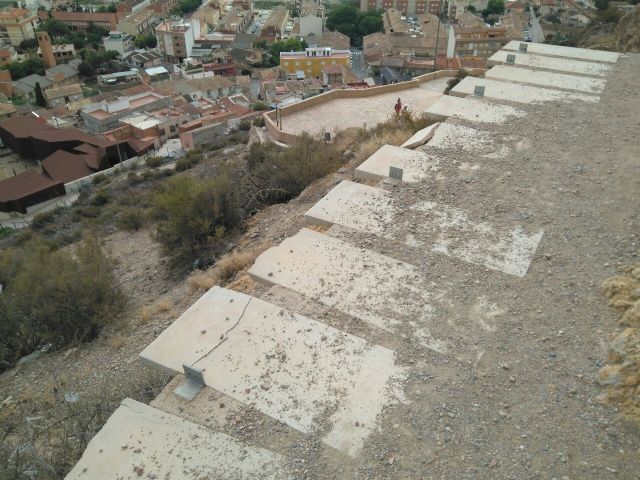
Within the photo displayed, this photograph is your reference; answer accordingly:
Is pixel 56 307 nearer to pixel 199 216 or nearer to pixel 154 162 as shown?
pixel 199 216

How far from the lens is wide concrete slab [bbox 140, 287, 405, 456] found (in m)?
3.40

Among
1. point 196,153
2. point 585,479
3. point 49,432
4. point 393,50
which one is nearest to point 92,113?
point 196,153

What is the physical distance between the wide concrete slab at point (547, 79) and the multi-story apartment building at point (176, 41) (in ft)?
151

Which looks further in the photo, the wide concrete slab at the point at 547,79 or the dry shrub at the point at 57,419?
the wide concrete slab at the point at 547,79

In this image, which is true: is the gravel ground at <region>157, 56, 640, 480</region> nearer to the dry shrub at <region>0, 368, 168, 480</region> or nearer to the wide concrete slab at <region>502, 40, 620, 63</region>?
the dry shrub at <region>0, 368, 168, 480</region>

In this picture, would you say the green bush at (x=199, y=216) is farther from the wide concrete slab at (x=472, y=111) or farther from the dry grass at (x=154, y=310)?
the wide concrete slab at (x=472, y=111)

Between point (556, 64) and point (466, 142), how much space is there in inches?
181

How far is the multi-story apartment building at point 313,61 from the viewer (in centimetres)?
3947

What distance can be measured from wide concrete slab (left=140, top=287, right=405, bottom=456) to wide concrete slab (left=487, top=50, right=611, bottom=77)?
823cm

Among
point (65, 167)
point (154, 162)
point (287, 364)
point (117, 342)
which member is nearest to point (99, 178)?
point (65, 167)

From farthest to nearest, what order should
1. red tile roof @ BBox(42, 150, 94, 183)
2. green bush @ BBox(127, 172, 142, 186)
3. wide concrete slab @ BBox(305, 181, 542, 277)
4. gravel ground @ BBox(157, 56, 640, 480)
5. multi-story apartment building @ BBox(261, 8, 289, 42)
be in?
1. multi-story apartment building @ BBox(261, 8, 289, 42)
2. red tile roof @ BBox(42, 150, 94, 183)
3. green bush @ BBox(127, 172, 142, 186)
4. wide concrete slab @ BBox(305, 181, 542, 277)
5. gravel ground @ BBox(157, 56, 640, 480)

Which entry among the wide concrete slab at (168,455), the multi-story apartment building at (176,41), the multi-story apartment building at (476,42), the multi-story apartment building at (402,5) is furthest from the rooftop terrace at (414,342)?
the multi-story apartment building at (402,5)

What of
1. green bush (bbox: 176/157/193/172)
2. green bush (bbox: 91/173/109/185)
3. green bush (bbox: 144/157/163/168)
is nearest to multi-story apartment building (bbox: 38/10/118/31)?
green bush (bbox: 91/173/109/185)

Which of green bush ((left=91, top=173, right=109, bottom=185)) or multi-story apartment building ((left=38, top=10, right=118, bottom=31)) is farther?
multi-story apartment building ((left=38, top=10, right=118, bottom=31))
